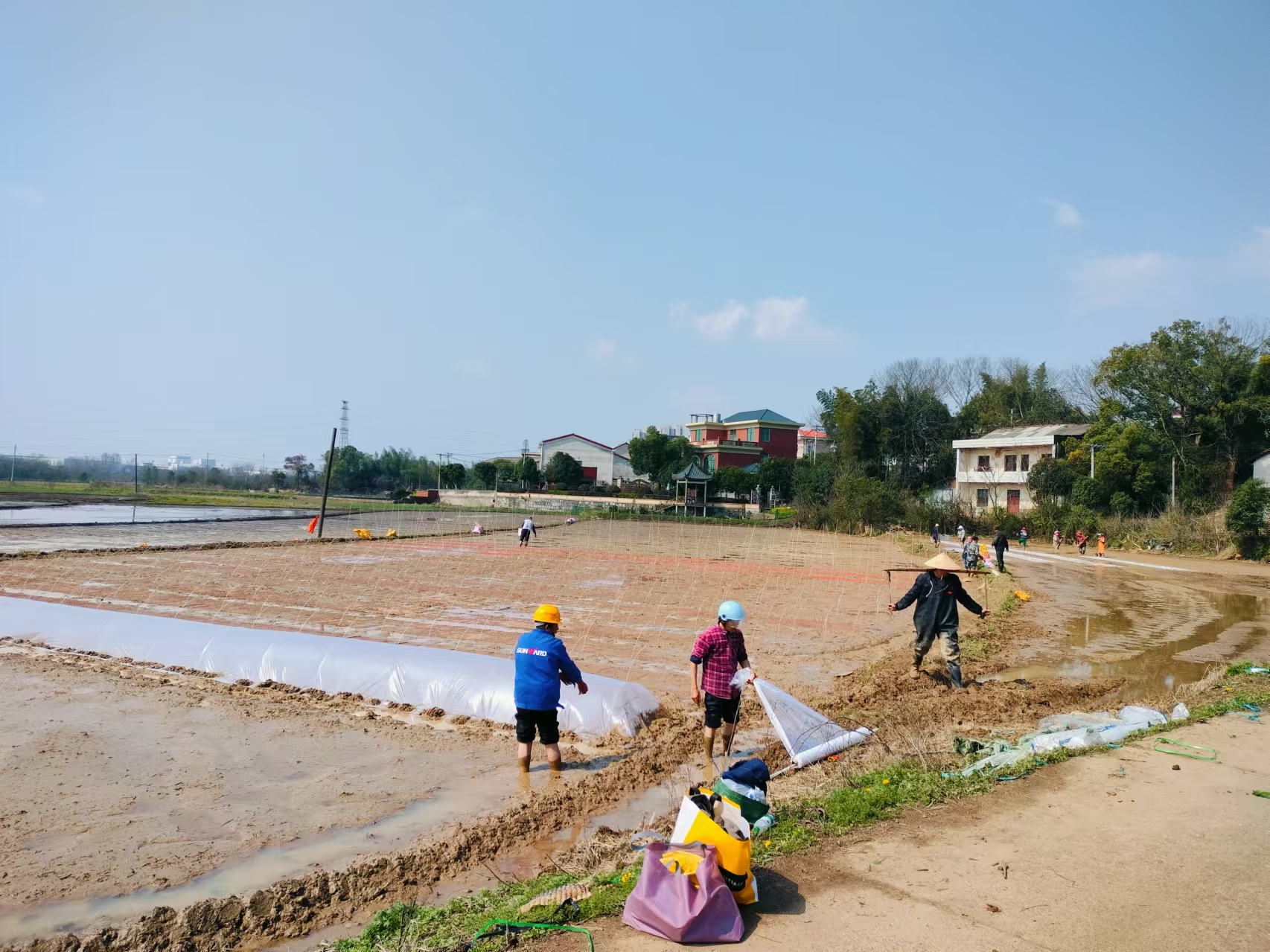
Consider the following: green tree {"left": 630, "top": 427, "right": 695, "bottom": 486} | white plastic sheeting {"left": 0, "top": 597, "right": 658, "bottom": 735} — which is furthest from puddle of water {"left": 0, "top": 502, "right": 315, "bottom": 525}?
white plastic sheeting {"left": 0, "top": 597, "right": 658, "bottom": 735}

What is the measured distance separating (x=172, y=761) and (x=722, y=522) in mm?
44572

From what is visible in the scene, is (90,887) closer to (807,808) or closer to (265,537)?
(807,808)

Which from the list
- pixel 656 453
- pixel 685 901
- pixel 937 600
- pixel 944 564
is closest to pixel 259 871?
pixel 685 901

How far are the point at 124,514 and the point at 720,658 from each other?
45.0 meters

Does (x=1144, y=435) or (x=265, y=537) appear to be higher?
(x=1144, y=435)

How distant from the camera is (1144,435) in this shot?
38.8 m

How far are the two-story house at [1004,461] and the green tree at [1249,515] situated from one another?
39.1ft

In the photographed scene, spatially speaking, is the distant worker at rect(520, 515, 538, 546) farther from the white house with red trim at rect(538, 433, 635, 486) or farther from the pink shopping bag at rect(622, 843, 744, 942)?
the white house with red trim at rect(538, 433, 635, 486)

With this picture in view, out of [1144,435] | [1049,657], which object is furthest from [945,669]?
[1144,435]

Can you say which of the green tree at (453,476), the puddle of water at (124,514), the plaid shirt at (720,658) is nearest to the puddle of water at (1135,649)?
the plaid shirt at (720,658)

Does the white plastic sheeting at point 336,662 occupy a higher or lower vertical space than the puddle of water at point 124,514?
lower

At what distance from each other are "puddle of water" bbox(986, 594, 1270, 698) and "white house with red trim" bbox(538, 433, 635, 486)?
58.9m

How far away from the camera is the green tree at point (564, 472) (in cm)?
6531

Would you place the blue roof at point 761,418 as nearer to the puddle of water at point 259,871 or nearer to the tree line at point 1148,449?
the tree line at point 1148,449
